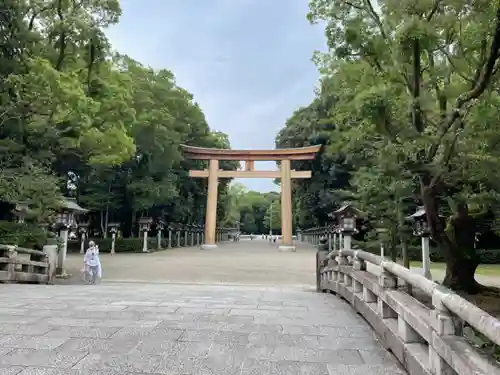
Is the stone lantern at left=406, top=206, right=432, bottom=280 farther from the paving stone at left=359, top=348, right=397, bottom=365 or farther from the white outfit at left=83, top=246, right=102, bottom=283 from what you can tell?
the white outfit at left=83, top=246, right=102, bottom=283

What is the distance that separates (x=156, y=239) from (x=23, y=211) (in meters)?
16.4

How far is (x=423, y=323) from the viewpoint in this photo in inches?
120

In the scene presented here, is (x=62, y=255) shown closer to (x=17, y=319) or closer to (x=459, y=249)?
(x=17, y=319)

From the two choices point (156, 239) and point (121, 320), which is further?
point (156, 239)

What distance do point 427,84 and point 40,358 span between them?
7538mm

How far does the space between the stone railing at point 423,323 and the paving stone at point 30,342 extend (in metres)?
3.03

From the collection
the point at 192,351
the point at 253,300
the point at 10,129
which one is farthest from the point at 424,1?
the point at 10,129

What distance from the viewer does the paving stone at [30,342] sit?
3.72 m

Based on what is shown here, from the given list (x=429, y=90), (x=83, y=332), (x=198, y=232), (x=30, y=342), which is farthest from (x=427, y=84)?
(x=198, y=232)

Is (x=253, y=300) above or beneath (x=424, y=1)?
beneath

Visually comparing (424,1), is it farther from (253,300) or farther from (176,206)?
(176,206)

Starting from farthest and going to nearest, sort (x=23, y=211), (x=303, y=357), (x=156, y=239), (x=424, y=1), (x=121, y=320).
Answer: (x=156, y=239) < (x=23, y=211) < (x=424, y=1) < (x=121, y=320) < (x=303, y=357)

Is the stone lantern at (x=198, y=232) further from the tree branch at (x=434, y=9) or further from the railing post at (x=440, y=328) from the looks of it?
the railing post at (x=440, y=328)

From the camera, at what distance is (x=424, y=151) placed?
7711mm
